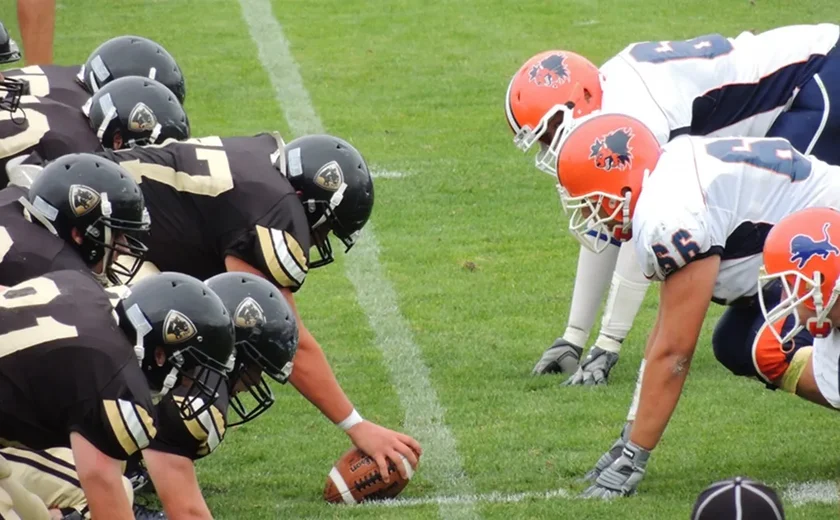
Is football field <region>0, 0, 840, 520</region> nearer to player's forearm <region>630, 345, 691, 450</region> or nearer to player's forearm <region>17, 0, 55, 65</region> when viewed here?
player's forearm <region>630, 345, 691, 450</region>

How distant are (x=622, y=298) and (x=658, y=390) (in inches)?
52.6

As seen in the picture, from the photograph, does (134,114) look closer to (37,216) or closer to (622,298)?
(37,216)

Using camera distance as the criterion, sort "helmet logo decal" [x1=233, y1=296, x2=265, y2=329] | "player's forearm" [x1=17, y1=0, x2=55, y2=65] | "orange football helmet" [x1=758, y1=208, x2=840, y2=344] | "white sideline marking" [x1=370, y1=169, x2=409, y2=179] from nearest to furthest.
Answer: "orange football helmet" [x1=758, y1=208, x2=840, y2=344]
"helmet logo decal" [x1=233, y1=296, x2=265, y2=329]
"player's forearm" [x1=17, y1=0, x2=55, y2=65]
"white sideline marking" [x1=370, y1=169, x2=409, y2=179]

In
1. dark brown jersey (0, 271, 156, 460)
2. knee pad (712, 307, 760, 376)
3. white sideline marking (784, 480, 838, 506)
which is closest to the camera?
dark brown jersey (0, 271, 156, 460)

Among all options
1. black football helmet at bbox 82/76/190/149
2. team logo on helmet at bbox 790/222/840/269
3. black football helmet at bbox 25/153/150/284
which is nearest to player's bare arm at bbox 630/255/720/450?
team logo on helmet at bbox 790/222/840/269

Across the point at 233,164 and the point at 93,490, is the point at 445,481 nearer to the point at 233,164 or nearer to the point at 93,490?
the point at 233,164

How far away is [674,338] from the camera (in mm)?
4297

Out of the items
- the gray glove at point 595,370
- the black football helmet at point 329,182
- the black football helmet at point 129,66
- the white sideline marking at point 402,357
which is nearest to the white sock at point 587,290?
the gray glove at point 595,370

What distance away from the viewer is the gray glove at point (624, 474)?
449cm

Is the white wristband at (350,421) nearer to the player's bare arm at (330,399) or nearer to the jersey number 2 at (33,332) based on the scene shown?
the player's bare arm at (330,399)

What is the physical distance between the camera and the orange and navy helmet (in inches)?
174

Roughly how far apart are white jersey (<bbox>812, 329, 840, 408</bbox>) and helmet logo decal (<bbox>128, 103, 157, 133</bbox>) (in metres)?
2.43

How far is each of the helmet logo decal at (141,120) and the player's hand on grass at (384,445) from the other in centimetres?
134

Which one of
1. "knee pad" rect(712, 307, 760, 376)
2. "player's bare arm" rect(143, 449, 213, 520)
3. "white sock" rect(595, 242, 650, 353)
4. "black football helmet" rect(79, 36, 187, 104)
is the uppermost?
"black football helmet" rect(79, 36, 187, 104)
